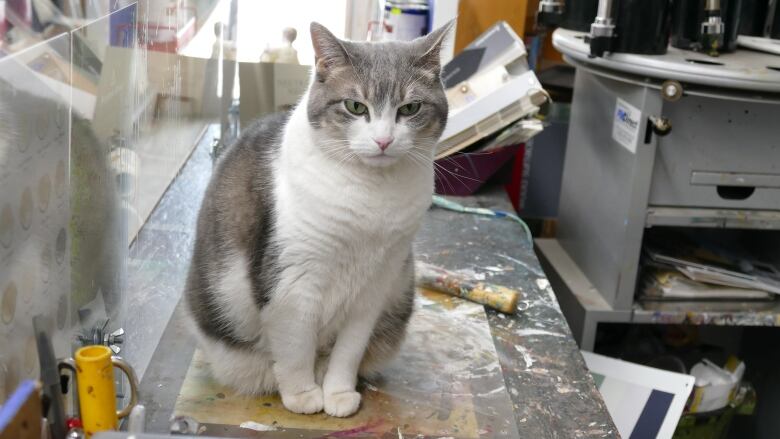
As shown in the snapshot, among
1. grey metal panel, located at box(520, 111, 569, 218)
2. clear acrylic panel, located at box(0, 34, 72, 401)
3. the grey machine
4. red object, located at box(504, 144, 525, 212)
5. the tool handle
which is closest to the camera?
clear acrylic panel, located at box(0, 34, 72, 401)

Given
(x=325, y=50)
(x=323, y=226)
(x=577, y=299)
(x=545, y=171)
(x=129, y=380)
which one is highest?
(x=325, y=50)

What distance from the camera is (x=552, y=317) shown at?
4.82ft

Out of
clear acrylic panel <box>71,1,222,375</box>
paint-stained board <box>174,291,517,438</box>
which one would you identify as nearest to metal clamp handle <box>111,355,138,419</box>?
clear acrylic panel <box>71,1,222,375</box>

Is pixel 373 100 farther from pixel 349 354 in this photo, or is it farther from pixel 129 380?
pixel 129 380

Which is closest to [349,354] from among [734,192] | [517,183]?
[734,192]

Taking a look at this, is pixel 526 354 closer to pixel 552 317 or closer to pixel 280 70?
pixel 552 317

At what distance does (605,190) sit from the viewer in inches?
71.7

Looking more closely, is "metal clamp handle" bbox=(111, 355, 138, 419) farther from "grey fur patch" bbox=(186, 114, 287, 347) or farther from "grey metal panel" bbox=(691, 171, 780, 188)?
"grey metal panel" bbox=(691, 171, 780, 188)

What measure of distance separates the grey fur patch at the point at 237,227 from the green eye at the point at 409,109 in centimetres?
19

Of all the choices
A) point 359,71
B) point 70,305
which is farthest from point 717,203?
point 70,305

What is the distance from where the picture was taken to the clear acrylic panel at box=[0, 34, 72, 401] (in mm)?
693

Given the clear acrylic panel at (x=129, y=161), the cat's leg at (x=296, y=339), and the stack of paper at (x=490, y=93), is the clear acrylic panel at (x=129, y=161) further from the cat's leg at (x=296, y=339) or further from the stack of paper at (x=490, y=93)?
the stack of paper at (x=490, y=93)

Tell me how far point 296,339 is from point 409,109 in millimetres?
349

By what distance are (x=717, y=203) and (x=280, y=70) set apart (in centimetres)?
101
